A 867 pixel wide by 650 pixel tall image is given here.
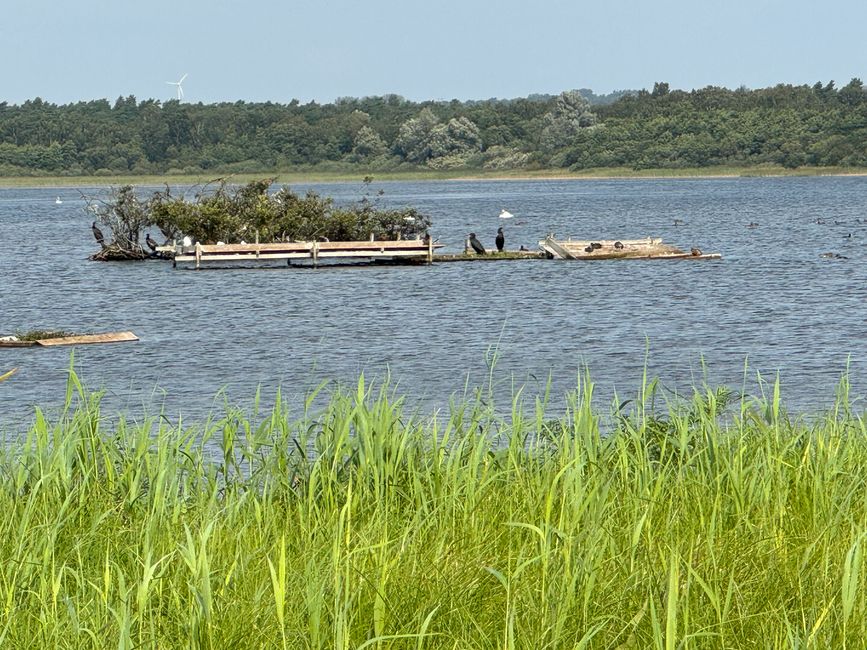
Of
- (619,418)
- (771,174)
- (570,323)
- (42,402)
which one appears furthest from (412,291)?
(771,174)

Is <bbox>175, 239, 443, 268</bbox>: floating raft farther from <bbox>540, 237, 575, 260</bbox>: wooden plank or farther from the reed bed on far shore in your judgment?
the reed bed on far shore

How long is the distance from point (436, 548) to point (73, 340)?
22388 mm

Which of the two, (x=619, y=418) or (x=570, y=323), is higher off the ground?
(x=619, y=418)

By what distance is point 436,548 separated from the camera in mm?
6793

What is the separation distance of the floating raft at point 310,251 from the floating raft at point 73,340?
63.9ft

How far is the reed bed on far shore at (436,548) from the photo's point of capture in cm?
573

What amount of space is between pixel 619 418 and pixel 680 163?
183 meters

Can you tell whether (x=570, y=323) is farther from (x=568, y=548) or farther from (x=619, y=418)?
(x=568, y=548)

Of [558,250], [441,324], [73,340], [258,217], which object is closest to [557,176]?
[558,250]

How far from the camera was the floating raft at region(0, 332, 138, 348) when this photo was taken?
1081 inches

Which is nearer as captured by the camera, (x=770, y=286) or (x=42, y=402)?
(x=42, y=402)

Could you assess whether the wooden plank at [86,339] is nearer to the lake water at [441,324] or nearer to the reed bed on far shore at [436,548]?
the lake water at [441,324]

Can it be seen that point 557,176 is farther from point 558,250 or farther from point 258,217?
point 258,217

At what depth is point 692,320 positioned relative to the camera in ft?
111
